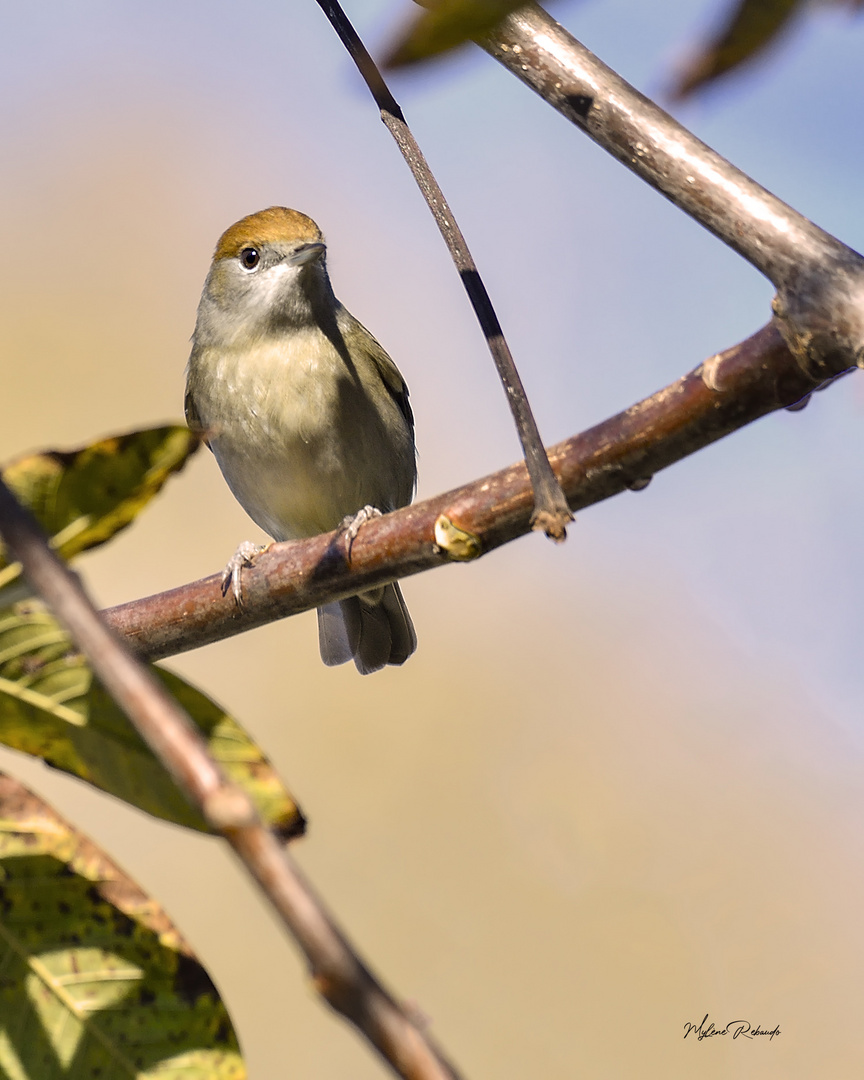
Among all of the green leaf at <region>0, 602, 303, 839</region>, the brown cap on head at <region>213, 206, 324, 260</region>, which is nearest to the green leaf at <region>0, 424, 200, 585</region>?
the green leaf at <region>0, 602, 303, 839</region>

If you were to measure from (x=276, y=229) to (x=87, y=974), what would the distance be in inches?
140

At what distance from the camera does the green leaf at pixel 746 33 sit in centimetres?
68

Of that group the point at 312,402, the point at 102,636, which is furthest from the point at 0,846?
the point at 312,402

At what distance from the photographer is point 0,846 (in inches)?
46.0

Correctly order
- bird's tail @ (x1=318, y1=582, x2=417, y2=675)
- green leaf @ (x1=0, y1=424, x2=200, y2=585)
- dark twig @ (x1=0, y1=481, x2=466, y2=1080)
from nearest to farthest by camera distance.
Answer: dark twig @ (x1=0, y1=481, x2=466, y2=1080), green leaf @ (x1=0, y1=424, x2=200, y2=585), bird's tail @ (x1=318, y1=582, x2=417, y2=675)

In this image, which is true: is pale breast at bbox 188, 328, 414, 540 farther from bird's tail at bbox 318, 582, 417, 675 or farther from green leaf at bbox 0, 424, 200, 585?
green leaf at bbox 0, 424, 200, 585

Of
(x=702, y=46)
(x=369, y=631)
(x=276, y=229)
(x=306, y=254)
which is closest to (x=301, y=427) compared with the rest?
(x=306, y=254)

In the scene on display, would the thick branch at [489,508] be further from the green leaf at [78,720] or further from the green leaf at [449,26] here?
the green leaf at [449,26]

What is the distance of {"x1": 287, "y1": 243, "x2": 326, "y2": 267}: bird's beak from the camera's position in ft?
13.3

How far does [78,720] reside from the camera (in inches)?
47.3

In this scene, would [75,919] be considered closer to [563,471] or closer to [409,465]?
[563,471]

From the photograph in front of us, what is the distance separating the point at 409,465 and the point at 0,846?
349cm

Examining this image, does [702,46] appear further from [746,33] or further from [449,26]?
[449,26]

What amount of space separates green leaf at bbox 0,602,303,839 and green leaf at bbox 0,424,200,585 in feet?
0.66
